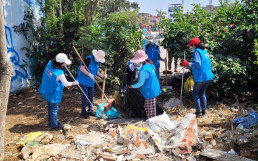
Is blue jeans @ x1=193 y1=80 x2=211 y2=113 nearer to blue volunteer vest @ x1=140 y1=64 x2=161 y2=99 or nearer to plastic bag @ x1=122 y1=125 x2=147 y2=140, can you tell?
blue volunteer vest @ x1=140 y1=64 x2=161 y2=99

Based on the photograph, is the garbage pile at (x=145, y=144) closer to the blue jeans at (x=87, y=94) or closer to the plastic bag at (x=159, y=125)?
the plastic bag at (x=159, y=125)

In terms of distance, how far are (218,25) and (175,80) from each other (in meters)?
2.22

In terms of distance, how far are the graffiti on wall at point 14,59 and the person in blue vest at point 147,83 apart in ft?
15.0

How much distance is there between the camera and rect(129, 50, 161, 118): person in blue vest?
4.63 m

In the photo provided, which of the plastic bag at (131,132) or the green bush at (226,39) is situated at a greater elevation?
the green bush at (226,39)

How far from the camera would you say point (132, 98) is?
5484 millimetres

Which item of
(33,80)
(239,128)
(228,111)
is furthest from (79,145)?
(33,80)

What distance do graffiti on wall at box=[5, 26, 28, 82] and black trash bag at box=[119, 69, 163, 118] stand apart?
4.02 meters

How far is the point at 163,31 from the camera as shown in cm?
733

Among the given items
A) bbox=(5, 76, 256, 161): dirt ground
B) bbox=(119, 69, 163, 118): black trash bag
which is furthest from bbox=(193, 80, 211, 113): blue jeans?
bbox=(119, 69, 163, 118): black trash bag

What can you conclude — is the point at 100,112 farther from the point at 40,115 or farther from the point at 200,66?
the point at 200,66

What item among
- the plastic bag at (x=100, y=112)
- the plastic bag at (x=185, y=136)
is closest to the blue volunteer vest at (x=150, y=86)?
the plastic bag at (x=185, y=136)

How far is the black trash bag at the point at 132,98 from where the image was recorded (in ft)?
17.3

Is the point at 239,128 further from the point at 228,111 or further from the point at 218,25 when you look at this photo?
the point at 218,25
